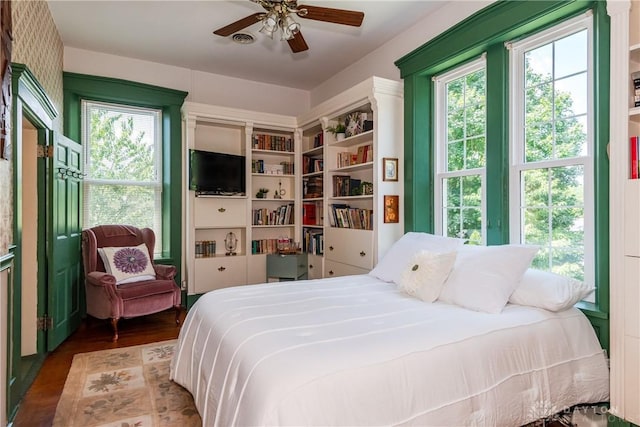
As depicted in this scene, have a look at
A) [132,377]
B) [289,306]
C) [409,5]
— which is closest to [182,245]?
[132,377]

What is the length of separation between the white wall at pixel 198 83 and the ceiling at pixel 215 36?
9 cm

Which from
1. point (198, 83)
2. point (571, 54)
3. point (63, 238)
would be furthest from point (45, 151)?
point (571, 54)

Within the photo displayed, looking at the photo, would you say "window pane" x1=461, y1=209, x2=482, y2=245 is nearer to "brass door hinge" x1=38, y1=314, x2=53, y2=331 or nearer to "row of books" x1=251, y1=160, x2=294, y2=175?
"row of books" x1=251, y1=160, x2=294, y2=175

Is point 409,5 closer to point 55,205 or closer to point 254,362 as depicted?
point 254,362

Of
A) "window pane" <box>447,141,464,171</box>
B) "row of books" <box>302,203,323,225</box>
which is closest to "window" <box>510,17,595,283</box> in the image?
"window pane" <box>447,141,464,171</box>

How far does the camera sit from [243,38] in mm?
3482

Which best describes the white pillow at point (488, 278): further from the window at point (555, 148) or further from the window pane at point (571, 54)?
the window pane at point (571, 54)

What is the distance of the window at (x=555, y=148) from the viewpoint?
7.50 ft

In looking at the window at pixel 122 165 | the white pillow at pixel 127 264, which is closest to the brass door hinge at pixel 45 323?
the white pillow at pixel 127 264

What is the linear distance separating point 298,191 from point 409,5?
8.07 feet

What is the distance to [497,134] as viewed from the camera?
2727mm

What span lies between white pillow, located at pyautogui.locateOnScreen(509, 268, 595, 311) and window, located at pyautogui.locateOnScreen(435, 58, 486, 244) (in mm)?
795

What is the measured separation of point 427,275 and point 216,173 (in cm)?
282

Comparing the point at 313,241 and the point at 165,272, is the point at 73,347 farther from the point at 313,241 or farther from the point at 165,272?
the point at 313,241
